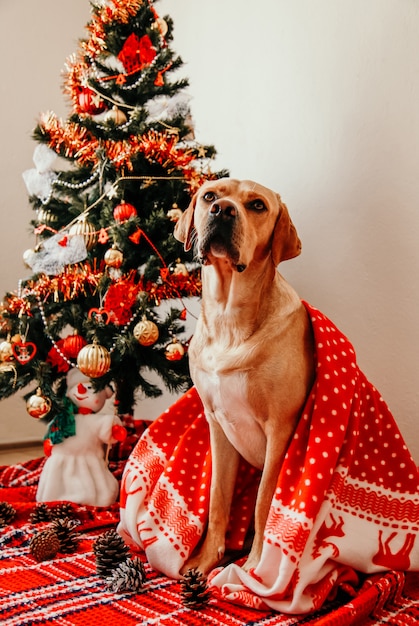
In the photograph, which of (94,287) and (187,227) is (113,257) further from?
(187,227)

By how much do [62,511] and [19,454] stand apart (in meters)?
1.33

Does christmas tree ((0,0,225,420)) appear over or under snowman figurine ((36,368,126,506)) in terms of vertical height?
over

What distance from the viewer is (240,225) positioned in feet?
4.46

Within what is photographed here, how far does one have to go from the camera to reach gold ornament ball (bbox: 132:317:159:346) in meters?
1.85

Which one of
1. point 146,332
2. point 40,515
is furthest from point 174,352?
point 40,515

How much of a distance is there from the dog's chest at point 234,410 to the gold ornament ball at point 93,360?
1.36 ft

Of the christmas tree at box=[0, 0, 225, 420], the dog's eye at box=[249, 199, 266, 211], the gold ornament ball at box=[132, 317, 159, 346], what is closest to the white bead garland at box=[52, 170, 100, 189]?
the christmas tree at box=[0, 0, 225, 420]

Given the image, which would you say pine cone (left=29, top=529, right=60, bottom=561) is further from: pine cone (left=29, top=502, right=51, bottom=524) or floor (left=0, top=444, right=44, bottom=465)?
floor (left=0, top=444, right=44, bottom=465)

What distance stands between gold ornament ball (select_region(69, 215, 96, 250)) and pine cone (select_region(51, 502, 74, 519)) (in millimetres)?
800

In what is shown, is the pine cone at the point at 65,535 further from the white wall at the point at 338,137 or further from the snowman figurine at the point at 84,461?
the white wall at the point at 338,137

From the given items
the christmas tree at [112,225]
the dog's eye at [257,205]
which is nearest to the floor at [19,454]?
the christmas tree at [112,225]

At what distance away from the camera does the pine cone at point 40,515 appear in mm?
1711

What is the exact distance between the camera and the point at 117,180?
1.97 metres

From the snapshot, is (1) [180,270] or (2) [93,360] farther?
(1) [180,270]
